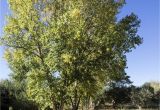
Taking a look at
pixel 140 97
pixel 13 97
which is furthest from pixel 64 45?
pixel 140 97

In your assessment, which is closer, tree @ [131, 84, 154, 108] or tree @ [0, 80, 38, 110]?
tree @ [0, 80, 38, 110]

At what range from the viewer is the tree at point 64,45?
3210 cm

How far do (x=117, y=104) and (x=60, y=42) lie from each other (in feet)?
184

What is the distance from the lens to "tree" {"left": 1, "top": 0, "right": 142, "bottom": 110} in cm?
3210

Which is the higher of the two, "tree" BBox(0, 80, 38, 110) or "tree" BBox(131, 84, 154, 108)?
"tree" BBox(131, 84, 154, 108)

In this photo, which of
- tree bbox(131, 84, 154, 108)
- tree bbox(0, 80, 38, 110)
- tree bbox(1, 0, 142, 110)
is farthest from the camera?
tree bbox(131, 84, 154, 108)

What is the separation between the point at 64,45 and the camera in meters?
32.2

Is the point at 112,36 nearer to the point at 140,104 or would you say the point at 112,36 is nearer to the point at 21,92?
the point at 21,92

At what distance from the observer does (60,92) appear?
32.7m

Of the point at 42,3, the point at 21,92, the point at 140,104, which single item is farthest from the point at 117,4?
the point at 140,104

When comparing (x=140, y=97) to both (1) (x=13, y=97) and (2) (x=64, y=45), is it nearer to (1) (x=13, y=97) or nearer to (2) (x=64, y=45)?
(1) (x=13, y=97)

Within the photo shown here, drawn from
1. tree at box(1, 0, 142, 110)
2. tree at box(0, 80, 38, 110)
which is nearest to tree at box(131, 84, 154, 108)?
tree at box(0, 80, 38, 110)

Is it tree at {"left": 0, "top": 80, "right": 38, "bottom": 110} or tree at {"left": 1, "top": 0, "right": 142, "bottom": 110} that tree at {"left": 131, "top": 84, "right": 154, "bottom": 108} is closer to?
tree at {"left": 0, "top": 80, "right": 38, "bottom": 110}

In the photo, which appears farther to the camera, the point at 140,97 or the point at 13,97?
the point at 140,97
